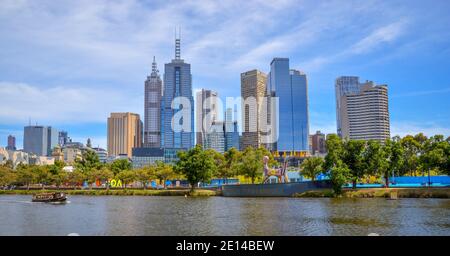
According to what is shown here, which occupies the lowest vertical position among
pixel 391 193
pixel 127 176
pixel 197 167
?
pixel 391 193

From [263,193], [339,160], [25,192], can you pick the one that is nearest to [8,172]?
[25,192]

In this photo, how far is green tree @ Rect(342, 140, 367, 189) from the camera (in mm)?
105250

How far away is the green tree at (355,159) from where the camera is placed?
10525 centimetres

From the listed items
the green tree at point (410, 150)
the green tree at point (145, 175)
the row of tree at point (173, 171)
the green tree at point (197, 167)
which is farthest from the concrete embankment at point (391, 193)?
the green tree at point (145, 175)

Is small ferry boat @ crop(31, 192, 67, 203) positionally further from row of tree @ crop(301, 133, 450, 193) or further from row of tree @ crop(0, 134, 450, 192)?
row of tree @ crop(301, 133, 450, 193)

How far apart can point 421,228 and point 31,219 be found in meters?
51.1

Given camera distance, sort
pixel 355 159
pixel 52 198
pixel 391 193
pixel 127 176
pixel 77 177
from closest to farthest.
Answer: pixel 391 193 → pixel 52 198 → pixel 355 159 → pixel 127 176 → pixel 77 177

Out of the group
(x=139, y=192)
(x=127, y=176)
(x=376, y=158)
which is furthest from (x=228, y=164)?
(x=376, y=158)

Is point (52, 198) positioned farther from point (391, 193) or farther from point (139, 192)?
point (391, 193)

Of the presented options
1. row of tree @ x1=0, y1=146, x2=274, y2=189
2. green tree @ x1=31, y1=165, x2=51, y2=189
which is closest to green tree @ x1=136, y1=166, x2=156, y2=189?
row of tree @ x1=0, y1=146, x2=274, y2=189

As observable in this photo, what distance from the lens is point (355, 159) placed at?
106250 mm

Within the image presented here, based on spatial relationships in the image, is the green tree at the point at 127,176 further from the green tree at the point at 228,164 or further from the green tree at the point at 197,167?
the green tree at the point at 228,164
